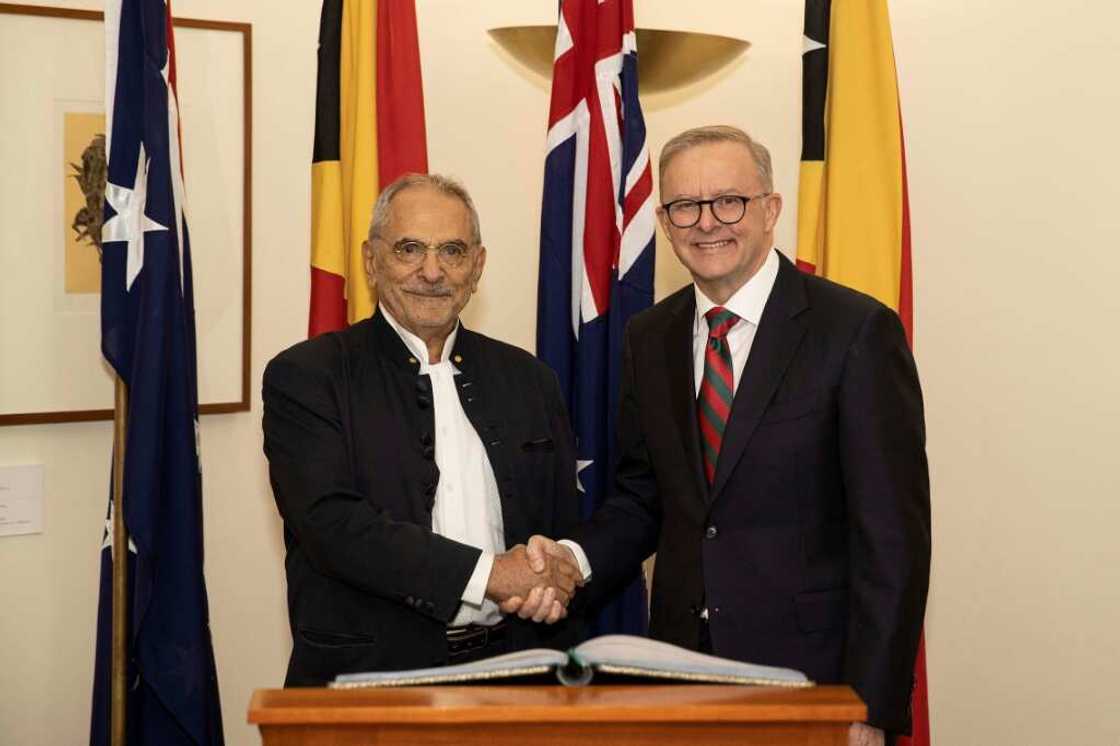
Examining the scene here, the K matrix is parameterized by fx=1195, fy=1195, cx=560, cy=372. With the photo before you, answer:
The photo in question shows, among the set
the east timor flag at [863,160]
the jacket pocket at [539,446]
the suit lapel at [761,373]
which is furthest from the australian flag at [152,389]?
the east timor flag at [863,160]

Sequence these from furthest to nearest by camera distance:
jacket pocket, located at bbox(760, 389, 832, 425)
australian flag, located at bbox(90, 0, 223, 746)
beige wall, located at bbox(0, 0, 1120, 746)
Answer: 1. beige wall, located at bbox(0, 0, 1120, 746)
2. australian flag, located at bbox(90, 0, 223, 746)
3. jacket pocket, located at bbox(760, 389, 832, 425)

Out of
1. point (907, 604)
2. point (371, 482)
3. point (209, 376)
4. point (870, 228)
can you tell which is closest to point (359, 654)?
point (371, 482)

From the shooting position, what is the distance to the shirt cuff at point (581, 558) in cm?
246

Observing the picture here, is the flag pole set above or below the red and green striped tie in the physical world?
below

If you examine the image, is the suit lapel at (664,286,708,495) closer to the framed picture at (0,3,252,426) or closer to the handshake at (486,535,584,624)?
the handshake at (486,535,584,624)

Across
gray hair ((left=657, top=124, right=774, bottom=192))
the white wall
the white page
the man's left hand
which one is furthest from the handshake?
the white wall

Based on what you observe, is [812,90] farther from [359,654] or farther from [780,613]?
[359,654]

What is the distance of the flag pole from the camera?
2842mm

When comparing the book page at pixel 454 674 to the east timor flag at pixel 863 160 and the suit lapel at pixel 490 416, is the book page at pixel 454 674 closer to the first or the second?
the suit lapel at pixel 490 416

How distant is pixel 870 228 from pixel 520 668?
80.5 inches

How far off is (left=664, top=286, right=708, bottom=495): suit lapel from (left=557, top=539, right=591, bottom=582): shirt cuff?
324mm

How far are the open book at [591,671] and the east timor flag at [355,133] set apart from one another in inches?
68.4

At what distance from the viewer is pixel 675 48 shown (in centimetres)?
326

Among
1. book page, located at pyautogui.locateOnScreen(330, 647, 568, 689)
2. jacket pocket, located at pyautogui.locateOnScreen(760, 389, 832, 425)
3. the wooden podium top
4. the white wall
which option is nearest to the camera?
the wooden podium top
